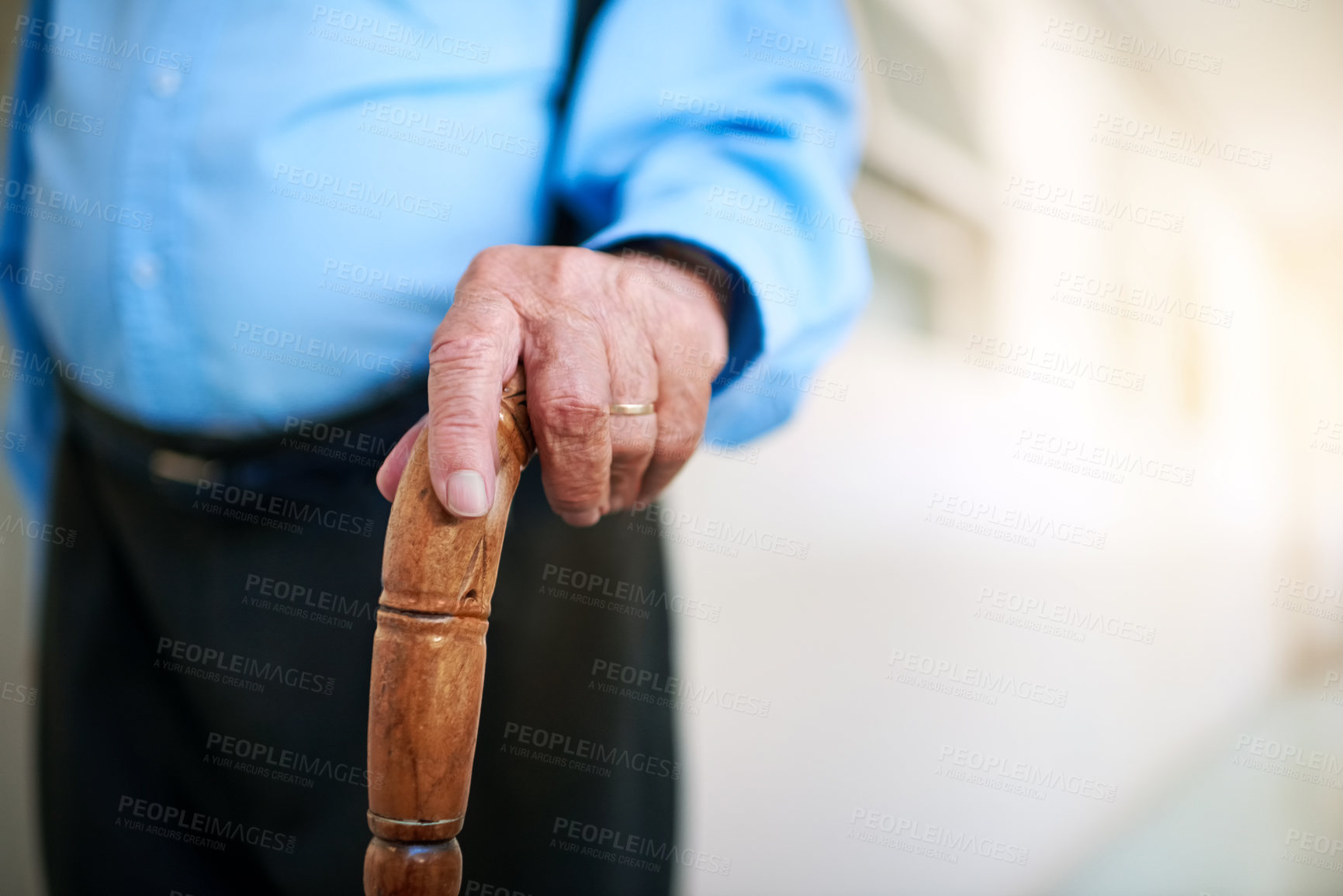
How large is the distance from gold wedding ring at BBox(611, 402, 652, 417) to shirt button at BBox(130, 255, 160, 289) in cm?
40

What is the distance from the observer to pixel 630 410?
0.48 metres

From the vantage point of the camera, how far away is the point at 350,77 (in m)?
0.61

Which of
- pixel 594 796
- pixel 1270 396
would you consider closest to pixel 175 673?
pixel 594 796

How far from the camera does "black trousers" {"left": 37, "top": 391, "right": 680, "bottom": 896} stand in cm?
67

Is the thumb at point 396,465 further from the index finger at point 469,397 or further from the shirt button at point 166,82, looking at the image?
the shirt button at point 166,82

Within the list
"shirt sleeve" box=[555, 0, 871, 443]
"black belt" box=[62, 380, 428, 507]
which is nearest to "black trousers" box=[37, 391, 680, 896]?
"black belt" box=[62, 380, 428, 507]

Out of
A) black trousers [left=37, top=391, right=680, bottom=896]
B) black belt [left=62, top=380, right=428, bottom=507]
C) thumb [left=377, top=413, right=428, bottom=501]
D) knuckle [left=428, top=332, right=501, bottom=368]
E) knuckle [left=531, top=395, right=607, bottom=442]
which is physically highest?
knuckle [left=428, top=332, right=501, bottom=368]

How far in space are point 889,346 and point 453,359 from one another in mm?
930

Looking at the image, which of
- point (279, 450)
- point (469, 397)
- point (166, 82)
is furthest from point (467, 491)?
point (166, 82)

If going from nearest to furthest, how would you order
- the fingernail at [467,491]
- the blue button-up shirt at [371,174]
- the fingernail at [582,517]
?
the fingernail at [467,491] → the fingernail at [582,517] → the blue button-up shirt at [371,174]

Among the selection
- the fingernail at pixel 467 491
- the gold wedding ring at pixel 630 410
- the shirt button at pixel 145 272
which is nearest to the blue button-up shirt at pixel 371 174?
the shirt button at pixel 145 272

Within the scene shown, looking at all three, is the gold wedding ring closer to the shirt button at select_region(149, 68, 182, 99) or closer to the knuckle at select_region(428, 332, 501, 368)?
the knuckle at select_region(428, 332, 501, 368)

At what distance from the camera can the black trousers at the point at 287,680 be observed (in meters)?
0.67

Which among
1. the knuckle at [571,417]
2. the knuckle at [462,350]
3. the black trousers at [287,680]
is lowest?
the black trousers at [287,680]
